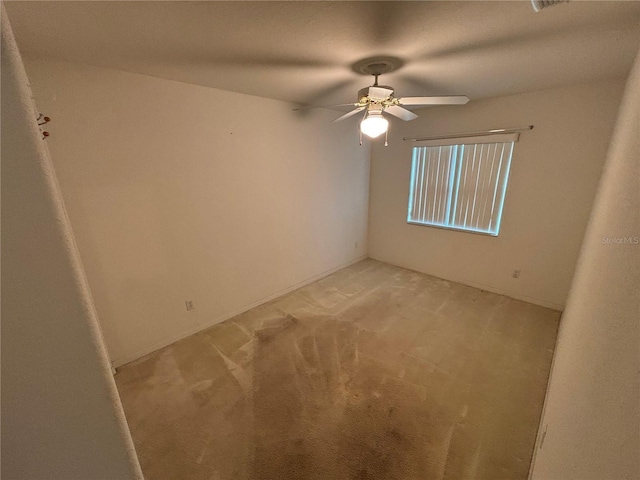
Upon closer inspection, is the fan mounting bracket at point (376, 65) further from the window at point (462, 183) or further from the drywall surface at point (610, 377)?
the window at point (462, 183)

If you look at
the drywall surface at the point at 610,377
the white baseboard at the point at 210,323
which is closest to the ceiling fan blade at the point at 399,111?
the drywall surface at the point at 610,377

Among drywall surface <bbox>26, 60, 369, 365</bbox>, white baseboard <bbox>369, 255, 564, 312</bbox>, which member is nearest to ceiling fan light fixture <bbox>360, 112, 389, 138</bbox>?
drywall surface <bbox>26, 60, 369, 365</bbox>

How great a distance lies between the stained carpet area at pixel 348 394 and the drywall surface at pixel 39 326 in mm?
1266

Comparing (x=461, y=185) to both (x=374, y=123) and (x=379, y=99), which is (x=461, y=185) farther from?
(x=379, y=99)

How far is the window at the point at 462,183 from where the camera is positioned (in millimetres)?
3121

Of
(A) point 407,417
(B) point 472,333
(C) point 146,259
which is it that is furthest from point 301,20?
(B) point 472,333

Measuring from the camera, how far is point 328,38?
1.51 metres

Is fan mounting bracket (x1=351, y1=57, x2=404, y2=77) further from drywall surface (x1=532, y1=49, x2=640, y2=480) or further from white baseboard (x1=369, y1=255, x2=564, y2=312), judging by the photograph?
white baseboard (x1=369, y1=255, x2=564, y2=312)

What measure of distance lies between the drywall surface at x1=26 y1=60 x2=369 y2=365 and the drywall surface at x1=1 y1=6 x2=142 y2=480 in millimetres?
1914

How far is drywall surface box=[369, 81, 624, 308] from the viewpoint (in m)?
2.54

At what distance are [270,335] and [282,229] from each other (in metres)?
1.31

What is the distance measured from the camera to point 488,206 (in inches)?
128

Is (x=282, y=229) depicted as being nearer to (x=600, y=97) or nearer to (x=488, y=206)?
(x=488, y=206)

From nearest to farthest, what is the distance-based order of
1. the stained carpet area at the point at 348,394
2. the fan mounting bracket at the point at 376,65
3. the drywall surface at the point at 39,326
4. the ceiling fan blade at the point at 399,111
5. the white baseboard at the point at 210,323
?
the drywall surface at the point at 39,326
the stained carpet area at the point at 348,394
the fan mounting bracket at the point at 376,65
the ceiling fan blade at the point at 399,111
the white baseboard at the point at 210,323
